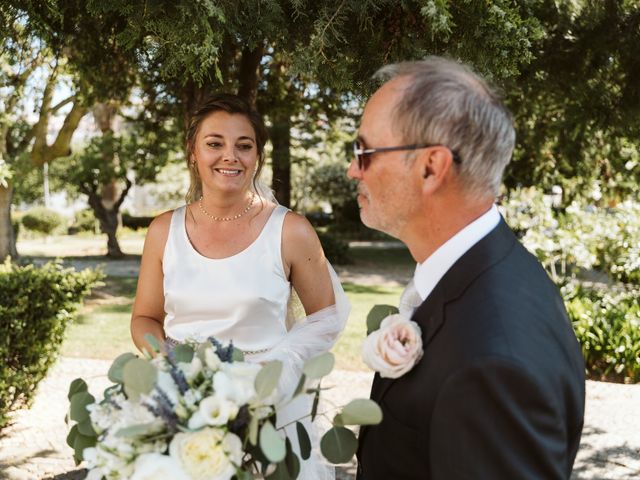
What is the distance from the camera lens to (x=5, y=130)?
1310cm

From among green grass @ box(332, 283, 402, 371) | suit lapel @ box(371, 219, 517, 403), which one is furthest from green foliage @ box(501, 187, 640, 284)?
suit lapel @ box(371, 219, 517, 403)

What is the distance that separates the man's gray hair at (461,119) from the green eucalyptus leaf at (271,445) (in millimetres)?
742

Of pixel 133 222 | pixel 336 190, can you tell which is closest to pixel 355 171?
pixel 336 190

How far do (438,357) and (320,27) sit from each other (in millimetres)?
1371

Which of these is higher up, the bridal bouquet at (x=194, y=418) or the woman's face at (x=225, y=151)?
the woman's face at (x=225, y=151)

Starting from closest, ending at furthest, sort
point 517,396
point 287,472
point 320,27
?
1. point 517,396
2. point 287,472
3. point 320,27

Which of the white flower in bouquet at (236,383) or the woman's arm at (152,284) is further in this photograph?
the woman's arm at (152,284)

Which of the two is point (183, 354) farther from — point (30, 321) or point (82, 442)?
point (30, 321)

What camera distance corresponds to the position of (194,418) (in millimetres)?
1432

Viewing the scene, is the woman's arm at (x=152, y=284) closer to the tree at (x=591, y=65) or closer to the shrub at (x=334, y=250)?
the tree at (x=591, y=65)

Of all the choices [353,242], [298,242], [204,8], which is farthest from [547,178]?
[204,8]

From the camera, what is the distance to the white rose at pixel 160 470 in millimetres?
1425

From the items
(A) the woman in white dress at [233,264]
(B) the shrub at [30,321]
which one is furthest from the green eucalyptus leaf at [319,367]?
(B) the shrub at [30,321]

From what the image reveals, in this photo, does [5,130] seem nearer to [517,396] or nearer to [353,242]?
[517,396]
